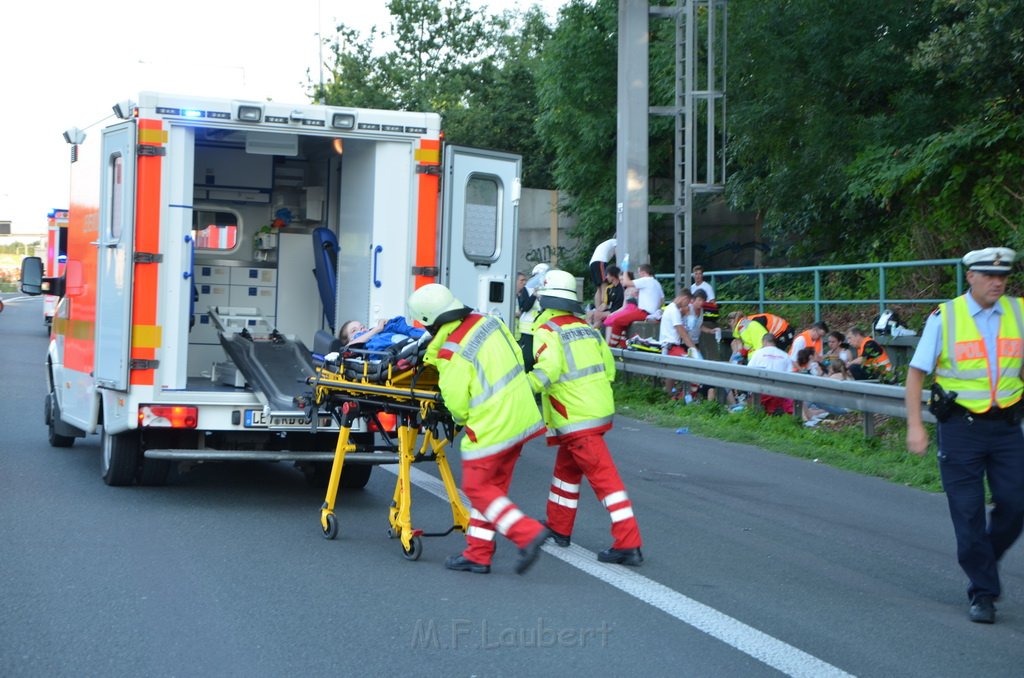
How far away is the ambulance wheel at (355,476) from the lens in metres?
10.0

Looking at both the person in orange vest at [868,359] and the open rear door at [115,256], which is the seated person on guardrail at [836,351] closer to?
the person in orange vest at [868,359]

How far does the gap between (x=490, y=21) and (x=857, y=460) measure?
42139 millimetres

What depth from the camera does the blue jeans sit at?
6.53 meters

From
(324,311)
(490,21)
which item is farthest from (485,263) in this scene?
(490,21)

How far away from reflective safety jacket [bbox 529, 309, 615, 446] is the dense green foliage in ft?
31.0

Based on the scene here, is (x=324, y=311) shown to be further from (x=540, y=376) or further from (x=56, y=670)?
(x=56, y=670)

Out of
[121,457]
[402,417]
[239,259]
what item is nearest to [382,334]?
[402,417]

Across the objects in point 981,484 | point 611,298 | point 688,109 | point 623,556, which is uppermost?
point 688,109

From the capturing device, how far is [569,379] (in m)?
7.59

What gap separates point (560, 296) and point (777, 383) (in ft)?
22.0

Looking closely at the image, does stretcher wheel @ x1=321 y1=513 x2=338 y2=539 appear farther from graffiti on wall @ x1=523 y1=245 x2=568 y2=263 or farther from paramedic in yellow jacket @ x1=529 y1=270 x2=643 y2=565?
graffiti on wall @ x1=523 y1=245 x2=568 y2=263

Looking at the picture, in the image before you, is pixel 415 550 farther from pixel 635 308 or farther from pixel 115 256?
pixel 635 308

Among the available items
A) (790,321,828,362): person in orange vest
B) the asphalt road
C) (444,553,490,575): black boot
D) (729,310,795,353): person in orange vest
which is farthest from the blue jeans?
(729,310,795,353): person in orange vest

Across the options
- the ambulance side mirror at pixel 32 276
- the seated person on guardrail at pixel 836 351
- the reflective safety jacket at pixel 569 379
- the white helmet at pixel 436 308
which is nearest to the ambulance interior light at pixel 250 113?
the white helmet at pixel 436 308
